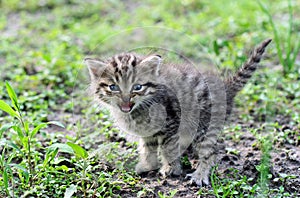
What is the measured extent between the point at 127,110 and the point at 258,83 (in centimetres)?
284

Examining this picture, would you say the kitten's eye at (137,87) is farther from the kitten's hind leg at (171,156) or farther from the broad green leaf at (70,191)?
the broad green leaf at (70,191)

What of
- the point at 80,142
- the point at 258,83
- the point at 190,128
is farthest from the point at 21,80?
the point at 258,83

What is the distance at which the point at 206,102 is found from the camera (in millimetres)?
4973

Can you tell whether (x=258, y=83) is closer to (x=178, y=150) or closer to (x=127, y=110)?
(x=178, y=150)

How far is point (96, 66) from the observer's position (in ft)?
14.8

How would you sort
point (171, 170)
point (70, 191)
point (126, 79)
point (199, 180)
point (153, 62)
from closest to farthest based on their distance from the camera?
point (70, 191) → point (126, 79) → point (153, 62) → point (199, 180) → point (171, 170)

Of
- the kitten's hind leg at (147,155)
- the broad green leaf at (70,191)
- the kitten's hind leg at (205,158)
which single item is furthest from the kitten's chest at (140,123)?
the broad green leaf at (70,191)

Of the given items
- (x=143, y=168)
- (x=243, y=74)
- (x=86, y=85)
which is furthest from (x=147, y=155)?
(x=243, y=74)

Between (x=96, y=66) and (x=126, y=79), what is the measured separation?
1.22 ft

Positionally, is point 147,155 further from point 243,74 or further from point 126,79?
point 243,74

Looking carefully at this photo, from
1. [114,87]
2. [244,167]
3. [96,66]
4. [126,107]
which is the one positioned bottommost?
[244,167]

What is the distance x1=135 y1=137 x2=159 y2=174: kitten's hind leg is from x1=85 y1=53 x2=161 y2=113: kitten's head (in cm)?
55

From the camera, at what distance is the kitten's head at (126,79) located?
14.2ft

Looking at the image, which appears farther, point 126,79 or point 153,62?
point 153,62
